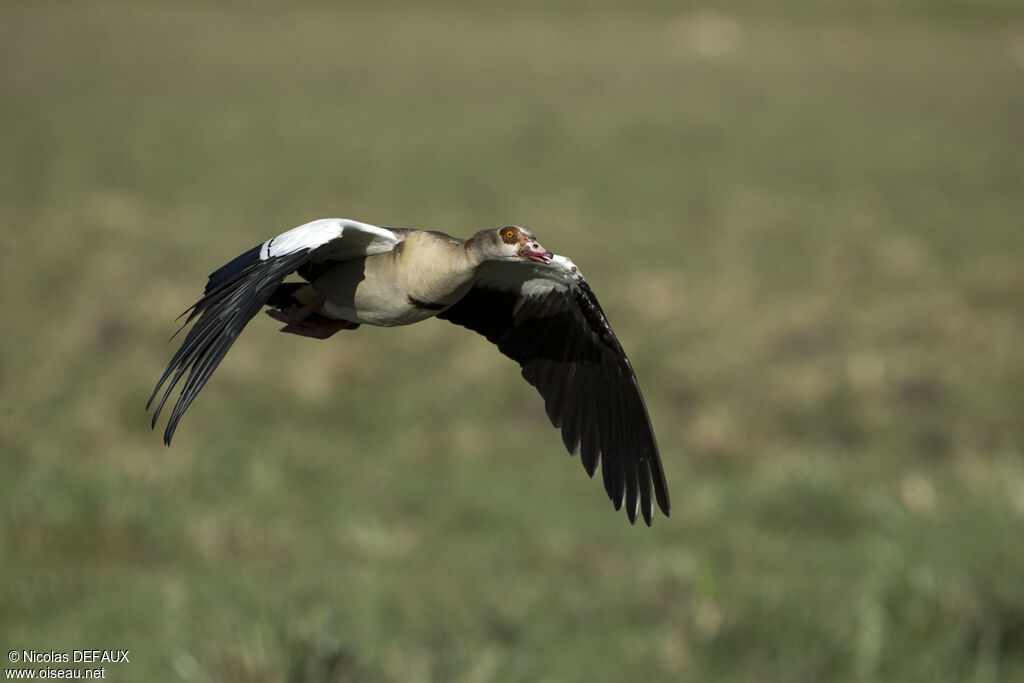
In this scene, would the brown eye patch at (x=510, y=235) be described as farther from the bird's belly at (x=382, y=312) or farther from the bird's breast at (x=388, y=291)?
the bird's belly at (x=382, y=312)

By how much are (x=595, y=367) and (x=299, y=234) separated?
1871 millimetres

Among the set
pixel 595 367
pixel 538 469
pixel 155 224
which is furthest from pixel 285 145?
pixel 595 367

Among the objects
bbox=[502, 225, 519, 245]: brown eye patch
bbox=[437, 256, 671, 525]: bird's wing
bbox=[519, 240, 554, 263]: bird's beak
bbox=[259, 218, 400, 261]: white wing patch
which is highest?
bbox=[259, 218, 400, 261]: white wing patch

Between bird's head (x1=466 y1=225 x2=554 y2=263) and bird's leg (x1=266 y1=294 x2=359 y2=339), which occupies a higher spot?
bird's head (x1=466 y1=225 x2=554 y2=263)

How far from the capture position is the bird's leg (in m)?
3.62

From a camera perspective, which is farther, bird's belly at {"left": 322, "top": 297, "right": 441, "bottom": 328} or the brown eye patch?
bird's belly at {"left": 322, "top": 297, "right": 441, "bottom": 328}

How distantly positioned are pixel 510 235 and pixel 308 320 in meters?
0.91

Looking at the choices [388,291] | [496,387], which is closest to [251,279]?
[388,291]

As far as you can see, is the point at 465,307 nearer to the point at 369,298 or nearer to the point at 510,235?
the point at 369,298

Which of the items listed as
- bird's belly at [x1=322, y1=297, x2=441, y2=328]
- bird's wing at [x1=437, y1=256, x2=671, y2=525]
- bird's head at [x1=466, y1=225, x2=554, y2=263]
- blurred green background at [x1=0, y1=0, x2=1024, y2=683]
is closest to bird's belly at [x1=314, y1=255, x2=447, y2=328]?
bird's belly at [x1=322, y1=297, x2=441, y2=328]

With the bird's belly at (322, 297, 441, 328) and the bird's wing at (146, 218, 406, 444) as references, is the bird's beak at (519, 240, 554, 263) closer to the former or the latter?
the bird's belly at (322, 297, 441, 328)

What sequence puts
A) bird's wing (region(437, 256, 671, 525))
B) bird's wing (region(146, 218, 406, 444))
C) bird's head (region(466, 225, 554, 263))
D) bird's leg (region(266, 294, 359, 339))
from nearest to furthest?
bird's head (region(466, 225, 554, 263)) → bird's wing (region(146, 218, 406, 444)) → bird's leg (region(266, 294, 359, 339)) → bird's wing (region(437, 256, 671, 525))

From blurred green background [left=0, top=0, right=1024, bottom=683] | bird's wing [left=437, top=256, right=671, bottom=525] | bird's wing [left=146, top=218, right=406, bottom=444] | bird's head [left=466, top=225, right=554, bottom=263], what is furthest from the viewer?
blurred green background [left=0, top=0, right=1024, bottom=683]

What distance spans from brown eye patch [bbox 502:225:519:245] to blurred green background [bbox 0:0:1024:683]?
11.0 meters
